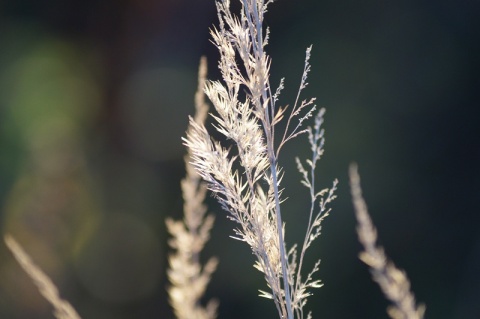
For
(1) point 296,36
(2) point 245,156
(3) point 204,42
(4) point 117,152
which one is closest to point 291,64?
(1) point 296,36

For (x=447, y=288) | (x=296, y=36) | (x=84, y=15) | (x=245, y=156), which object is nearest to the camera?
(x=245, y=156)

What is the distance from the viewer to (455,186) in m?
6.14

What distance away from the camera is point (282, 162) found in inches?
231

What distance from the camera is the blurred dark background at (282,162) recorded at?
589 cm

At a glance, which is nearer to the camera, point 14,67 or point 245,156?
point 245,156

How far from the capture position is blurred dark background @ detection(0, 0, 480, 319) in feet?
19.3

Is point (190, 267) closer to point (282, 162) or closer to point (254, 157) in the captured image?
point (254, 157)

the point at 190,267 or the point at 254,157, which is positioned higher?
the point at 254,157

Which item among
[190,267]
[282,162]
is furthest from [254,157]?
[282,162]

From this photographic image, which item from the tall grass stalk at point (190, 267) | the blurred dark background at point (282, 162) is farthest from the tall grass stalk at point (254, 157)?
the blurred dark background at point (282, 162)

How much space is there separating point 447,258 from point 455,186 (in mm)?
749

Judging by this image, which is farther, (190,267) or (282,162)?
(282,162)

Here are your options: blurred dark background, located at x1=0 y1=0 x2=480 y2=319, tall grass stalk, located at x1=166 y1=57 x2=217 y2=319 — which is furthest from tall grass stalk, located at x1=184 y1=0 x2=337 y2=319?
blurred dark background, located at x1=0 y1=0 x2=480 y2=319

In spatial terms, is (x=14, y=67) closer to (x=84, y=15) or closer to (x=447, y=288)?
(x=84, y=15)
